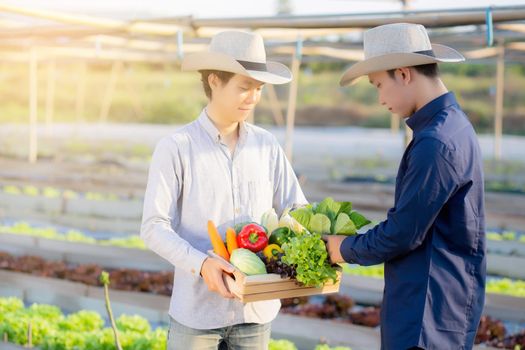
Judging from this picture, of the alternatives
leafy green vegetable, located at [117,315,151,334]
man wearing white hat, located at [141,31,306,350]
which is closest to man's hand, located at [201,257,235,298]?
man wearing white hat, located at [141,31,306,350]

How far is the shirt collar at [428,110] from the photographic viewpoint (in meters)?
2.21

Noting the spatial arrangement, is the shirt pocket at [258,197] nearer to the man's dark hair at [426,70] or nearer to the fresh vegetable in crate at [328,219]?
the fresh vegetable in crate at [328,219]

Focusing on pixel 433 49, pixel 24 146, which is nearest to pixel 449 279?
pixel 433 49

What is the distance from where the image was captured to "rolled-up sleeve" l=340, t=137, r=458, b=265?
211 centimetres

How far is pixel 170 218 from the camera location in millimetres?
2518

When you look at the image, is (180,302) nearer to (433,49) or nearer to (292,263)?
(292,263)

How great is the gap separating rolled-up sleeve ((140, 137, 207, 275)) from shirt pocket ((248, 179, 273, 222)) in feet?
0.77

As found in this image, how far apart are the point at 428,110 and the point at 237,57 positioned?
2.13 feet

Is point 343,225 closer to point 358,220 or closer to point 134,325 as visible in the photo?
point 358,220

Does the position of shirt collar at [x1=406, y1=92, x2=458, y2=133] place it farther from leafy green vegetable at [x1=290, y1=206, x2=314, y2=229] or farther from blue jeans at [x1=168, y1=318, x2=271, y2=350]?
blue jeans at [x1=168, y1=318, x2=271, y2=350]

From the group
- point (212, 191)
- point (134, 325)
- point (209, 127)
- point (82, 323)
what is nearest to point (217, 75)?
point (209, 127)

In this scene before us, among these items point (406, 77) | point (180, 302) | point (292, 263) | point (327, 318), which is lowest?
point (327, 318)

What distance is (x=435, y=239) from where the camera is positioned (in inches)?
86.0

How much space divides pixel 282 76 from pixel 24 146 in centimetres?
1477
